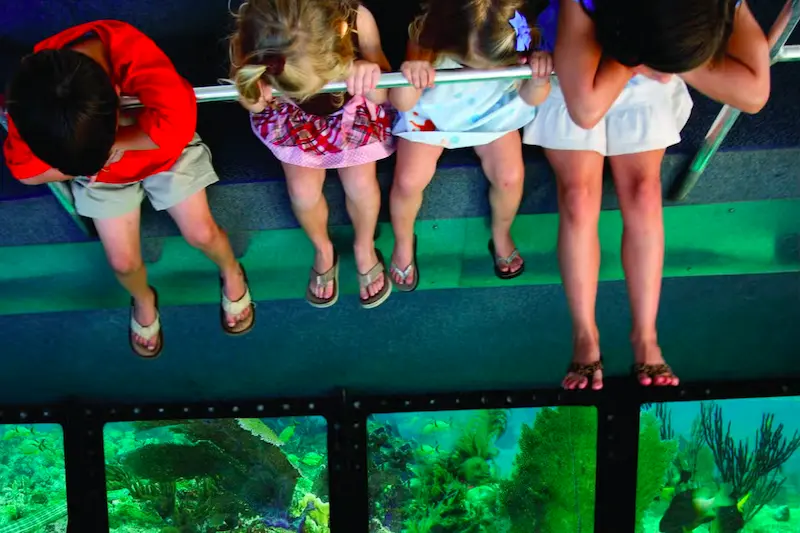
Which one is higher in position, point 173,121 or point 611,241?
point 611,241

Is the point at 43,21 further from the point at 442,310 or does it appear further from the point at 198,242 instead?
the point at 442,310

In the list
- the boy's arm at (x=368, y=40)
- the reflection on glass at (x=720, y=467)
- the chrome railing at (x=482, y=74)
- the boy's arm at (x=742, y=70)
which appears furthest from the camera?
the reflection on glass at (x=720, y=467)

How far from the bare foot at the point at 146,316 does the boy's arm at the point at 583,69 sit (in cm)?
146

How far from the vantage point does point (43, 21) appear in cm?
207

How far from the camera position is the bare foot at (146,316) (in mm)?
2281

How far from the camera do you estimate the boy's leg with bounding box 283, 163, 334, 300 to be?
1.97m

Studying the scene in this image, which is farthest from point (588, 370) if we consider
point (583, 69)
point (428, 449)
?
point (428, 449)

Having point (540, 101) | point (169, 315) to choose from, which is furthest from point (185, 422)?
point (540, 101)

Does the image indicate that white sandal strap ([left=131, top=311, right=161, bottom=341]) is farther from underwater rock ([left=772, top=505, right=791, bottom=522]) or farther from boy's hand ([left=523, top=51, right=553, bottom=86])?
underwater rock ([left=772, top=505, right=791, bottom=522])

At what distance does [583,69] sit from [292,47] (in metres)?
0.64

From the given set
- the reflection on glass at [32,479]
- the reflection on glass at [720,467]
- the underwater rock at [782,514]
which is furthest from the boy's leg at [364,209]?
the underwater rock at [782,514]

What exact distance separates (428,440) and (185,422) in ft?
3.16

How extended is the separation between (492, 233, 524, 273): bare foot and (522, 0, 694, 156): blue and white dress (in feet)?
1.44

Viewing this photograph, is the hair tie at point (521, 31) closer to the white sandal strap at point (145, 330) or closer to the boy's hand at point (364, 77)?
the boy's hand at point (364, 77)
